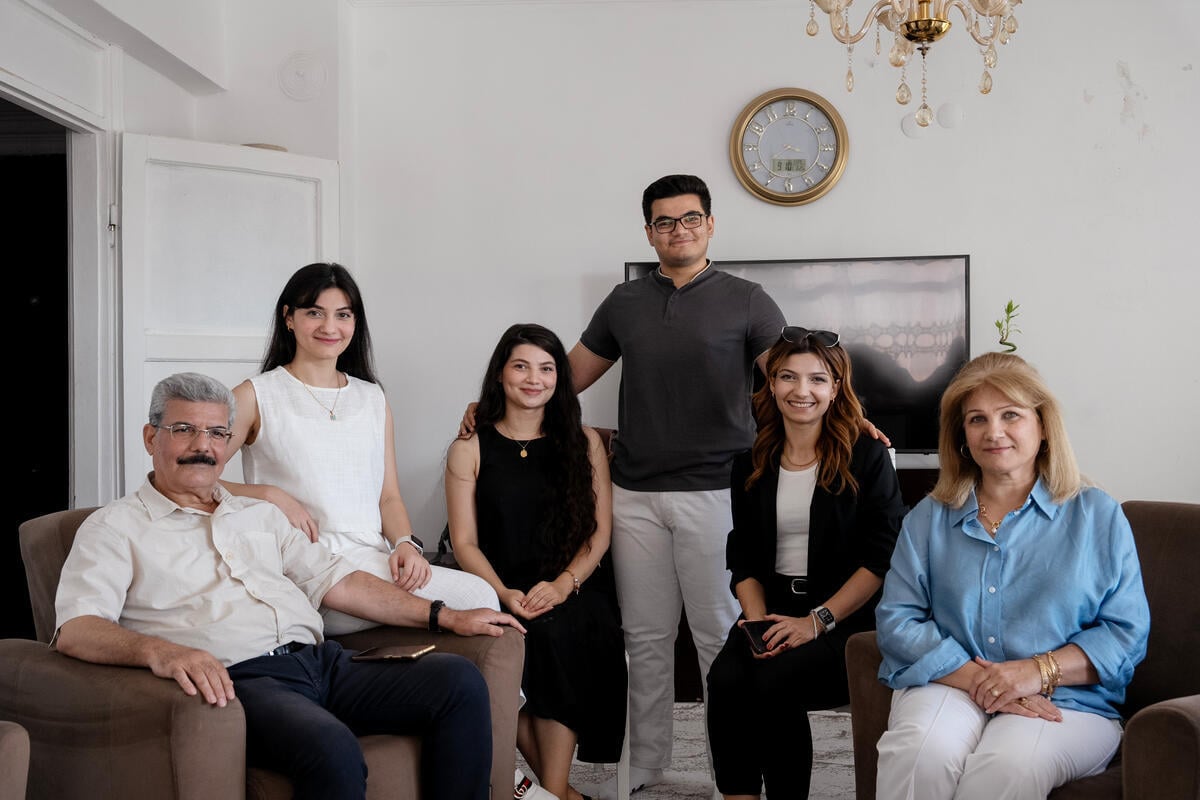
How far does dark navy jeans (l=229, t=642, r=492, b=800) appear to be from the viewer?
6.26 ft

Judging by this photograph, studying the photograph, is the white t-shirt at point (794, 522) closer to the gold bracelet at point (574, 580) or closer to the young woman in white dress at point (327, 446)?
the gold bracelet at point (574, 580)

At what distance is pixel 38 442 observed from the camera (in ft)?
15.9

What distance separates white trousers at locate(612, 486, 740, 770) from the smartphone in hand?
15.1 inches

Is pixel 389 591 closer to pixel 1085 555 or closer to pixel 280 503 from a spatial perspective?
pixel 280 503

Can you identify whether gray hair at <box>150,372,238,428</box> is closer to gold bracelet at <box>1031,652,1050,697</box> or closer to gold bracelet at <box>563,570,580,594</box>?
gold bracelet at <box>563,570,580,594</box>

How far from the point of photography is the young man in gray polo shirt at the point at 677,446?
2762mm

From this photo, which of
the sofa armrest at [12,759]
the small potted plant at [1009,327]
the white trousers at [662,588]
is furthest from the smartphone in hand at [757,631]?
the small potted plant at [1009,327]

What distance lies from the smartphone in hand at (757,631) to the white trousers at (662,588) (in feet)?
1.26

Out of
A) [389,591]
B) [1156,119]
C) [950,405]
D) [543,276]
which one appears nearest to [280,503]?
[389,591]

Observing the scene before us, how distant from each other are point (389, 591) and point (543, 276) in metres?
2.46

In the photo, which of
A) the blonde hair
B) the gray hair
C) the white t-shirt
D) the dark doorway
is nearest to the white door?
the dark doorway

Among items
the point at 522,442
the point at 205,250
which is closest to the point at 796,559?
the point at 522,442

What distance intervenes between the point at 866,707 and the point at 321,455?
4.40ft

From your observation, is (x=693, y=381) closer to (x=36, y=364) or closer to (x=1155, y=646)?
(x=1155, y=646)
